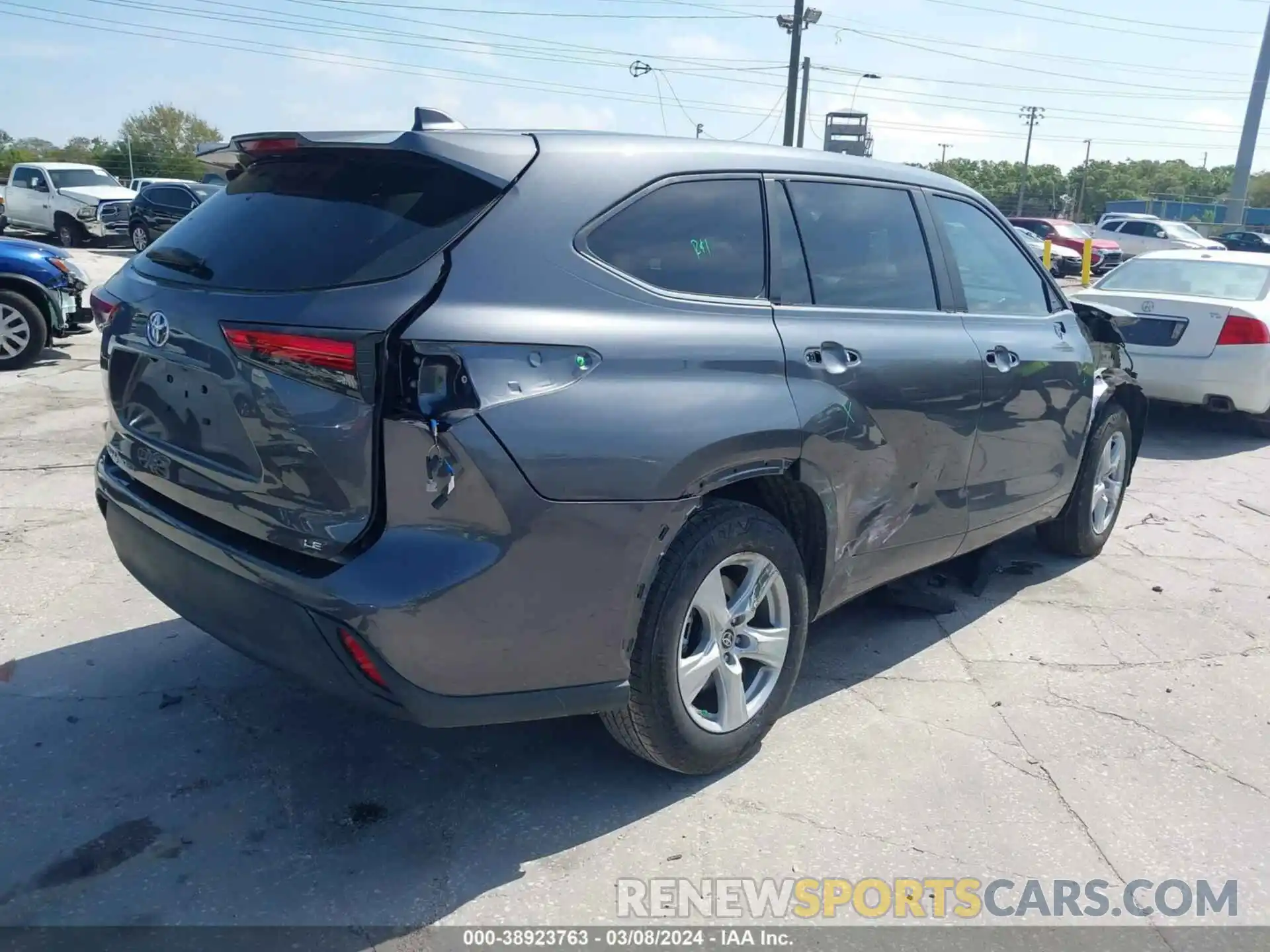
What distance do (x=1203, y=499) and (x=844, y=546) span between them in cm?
469

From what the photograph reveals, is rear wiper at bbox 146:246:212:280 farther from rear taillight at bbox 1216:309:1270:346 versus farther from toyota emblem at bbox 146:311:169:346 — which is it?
rear taillight at bbox 1216:309:1270:346

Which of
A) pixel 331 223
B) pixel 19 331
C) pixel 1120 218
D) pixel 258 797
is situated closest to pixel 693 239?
pixel 331 223

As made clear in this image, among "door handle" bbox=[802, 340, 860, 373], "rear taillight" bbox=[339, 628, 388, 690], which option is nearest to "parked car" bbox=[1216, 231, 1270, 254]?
"door handle" bbox=[802, 340, 860, 373]

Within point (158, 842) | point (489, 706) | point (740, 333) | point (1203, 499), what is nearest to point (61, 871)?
point (158, 842)

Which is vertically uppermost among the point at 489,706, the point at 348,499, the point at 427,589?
the point at 348,499

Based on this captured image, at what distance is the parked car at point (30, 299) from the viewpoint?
9.29 m

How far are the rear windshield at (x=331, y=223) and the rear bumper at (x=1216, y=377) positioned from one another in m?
7.51

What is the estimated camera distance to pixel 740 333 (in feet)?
10.1

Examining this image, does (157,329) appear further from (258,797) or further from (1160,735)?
(1160,735)

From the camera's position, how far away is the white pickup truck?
1000 inches

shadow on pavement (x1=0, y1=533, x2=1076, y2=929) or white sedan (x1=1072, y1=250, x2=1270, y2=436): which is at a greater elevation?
white sedan (x1=1072, y1=250, x2=1270, y2=436)

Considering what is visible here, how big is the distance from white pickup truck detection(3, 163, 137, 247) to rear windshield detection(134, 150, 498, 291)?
2560 cm

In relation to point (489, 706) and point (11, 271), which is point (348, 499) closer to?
point (489, 706)

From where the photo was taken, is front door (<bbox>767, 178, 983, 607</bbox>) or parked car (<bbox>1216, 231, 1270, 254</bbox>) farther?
parked car (<bbox>1216, 231, 1270, 254</bbox>)
